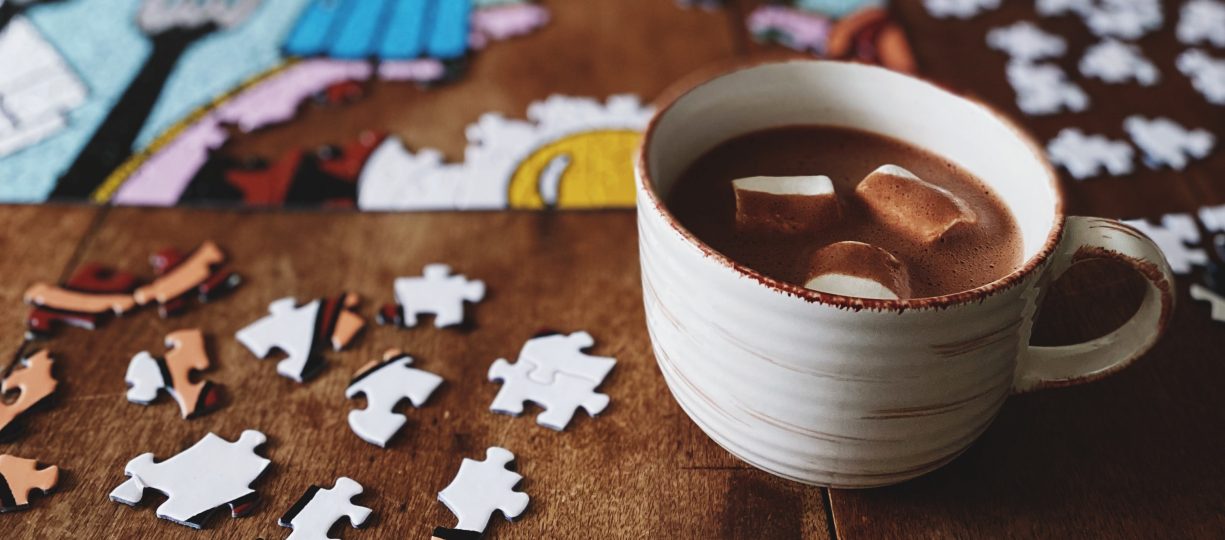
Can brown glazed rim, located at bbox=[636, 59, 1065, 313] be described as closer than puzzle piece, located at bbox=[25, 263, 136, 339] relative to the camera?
→ Yes

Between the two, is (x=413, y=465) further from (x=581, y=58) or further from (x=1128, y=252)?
(x=581, y=58)

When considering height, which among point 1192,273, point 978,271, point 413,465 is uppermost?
point 978,271

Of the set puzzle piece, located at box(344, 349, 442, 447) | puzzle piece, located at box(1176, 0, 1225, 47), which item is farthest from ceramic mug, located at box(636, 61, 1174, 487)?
puzzle piece, located at box(1176, 0, 1225, 47)

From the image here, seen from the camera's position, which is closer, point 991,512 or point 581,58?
point 991,512

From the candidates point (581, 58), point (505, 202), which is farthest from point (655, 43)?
→ point (505, 202)

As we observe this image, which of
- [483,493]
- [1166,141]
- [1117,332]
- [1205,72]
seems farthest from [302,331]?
[1205,72]

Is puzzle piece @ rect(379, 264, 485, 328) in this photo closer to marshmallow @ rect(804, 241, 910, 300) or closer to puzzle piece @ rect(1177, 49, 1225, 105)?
marshmallow @ rect(804, 241, 910, 300)

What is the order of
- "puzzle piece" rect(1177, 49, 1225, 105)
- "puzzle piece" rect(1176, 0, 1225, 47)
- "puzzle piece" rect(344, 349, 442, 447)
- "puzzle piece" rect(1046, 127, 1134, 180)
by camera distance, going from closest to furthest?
"puzzle piece" rect(344, 349, 442, 447) < "puzzle piece" rect(1046, 127, 1134, 180) < "puzzle piece" rect(1177, 49, 1225, 105) < "puzzle piece" rect(1176, 0, 1225, 47)
